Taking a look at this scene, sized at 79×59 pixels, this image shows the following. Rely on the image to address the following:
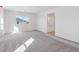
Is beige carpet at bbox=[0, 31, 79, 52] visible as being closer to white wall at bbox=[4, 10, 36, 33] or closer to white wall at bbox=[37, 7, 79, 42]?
white wall at bbox=[37, 7, 79, 42]

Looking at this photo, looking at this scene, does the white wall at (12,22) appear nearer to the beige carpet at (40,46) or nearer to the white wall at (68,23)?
the beige carpet at (40,46)

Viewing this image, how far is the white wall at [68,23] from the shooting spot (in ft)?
18.2

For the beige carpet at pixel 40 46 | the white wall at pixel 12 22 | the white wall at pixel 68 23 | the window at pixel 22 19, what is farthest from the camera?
the window at pixel 22 19

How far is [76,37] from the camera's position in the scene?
18.2ft

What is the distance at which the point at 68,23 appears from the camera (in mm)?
6188

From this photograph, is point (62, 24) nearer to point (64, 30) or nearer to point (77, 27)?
point (64, 30)

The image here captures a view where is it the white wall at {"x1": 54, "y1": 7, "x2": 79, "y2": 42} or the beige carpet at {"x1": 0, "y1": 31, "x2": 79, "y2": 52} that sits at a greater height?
the white wall at {"x1": 54, "y1": 7, "x2": 79, "y2": 42}

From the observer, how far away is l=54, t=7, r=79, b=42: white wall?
5551 mm

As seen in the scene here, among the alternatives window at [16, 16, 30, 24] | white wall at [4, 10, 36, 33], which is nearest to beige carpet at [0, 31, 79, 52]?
white wall at [4, 10, 36, 33]

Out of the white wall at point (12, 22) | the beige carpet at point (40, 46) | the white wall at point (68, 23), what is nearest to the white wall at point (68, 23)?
the white wall at point (68, 23)

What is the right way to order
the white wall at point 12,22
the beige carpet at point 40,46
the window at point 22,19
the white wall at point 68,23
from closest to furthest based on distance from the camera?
the beige carpet at point 40,46 → the white wall at point 68,23 → the white wall at point 12,22 → the window at point 22,19

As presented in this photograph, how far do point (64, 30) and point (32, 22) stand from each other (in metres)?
6.73

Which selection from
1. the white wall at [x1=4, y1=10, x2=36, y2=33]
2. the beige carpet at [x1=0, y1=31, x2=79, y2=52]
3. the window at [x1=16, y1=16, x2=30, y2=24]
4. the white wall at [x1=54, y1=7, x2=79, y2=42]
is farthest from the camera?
the window at [x1=16, y1=16, x2=30, y2=24]
